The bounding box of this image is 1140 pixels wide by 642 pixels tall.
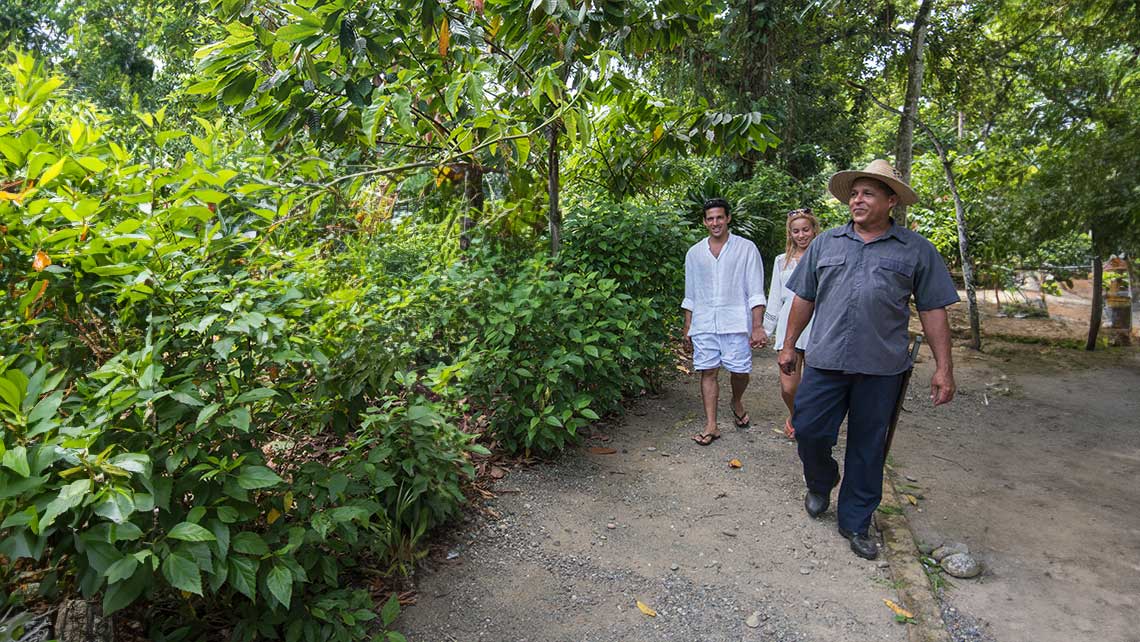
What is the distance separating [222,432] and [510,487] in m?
2.21

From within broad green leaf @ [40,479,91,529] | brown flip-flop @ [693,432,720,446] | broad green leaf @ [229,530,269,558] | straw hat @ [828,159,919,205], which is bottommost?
brown flip-flop @ [693,432,720,446]

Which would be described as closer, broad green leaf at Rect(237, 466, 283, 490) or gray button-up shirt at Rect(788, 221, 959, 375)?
broad green leaf at Rect(237, 466, 283, 490)

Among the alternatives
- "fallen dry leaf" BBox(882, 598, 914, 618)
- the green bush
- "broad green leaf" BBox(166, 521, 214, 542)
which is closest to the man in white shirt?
"fallen dry leaf" BBox(882, 598, 914, 618)

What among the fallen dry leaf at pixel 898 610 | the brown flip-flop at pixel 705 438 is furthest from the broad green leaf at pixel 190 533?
the brown flip-flop at pixel 705 438

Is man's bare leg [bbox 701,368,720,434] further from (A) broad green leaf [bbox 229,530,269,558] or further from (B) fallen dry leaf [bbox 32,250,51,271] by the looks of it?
(B) fallen dry leaf [bbox 32,250,51,271]

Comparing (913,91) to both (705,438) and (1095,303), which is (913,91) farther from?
(705,438)

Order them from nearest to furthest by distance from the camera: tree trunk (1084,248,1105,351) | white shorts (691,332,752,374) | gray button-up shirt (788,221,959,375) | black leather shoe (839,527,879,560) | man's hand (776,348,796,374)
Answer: gray button-up shirt (788,221,959,375) < black leather shoe (839,527,879,560) < man's hand (776,348,796,374) < white shorts (691,332,752,374) < tree trunk (1084,248,1105,351)

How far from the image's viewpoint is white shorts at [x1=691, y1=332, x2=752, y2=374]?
5.28 meters

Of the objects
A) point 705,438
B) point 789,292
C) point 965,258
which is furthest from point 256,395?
point 965,258

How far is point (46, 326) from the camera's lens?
A: 2312 mm

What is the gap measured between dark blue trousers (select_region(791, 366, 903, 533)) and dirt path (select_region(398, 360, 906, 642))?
29 cm

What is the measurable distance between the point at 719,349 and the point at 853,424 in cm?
163

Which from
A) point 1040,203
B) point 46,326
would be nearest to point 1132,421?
point 1040,203

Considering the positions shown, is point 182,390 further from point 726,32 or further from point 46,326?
point 726,32
